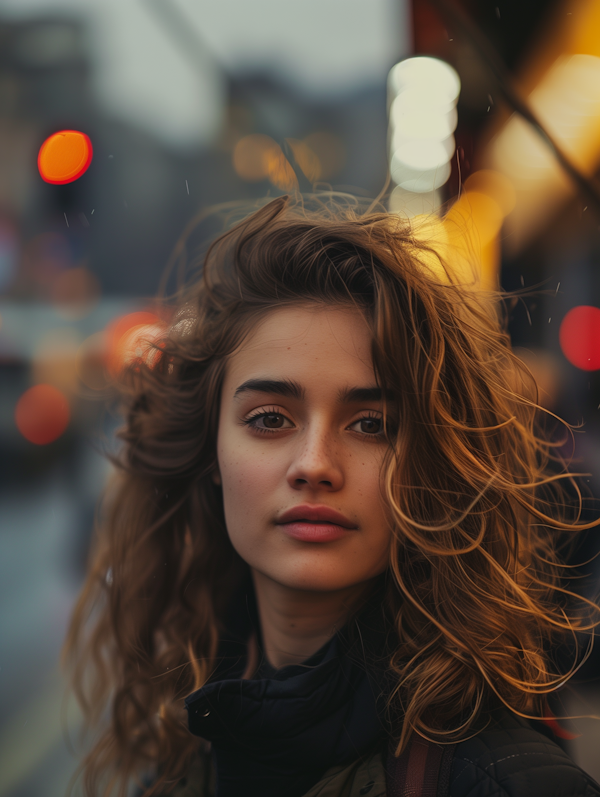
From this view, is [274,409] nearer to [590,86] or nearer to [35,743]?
[590,86]

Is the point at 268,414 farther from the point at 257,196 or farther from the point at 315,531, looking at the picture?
the point at 257,196

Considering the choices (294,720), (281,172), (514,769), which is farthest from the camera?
(281,172)

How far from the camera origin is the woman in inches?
42.2

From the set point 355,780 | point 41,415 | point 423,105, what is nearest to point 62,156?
point 423,105

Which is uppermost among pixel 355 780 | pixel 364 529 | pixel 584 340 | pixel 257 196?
pixel 257 196

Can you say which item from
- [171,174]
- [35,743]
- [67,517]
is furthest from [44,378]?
[171,174]

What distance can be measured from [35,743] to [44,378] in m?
9.32

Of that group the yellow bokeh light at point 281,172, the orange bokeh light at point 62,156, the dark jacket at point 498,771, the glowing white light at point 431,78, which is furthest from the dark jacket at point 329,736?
the glowing white light at point 431,78

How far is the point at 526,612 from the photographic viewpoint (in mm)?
1180

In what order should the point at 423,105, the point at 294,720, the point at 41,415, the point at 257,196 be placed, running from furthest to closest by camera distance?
1. the point at 41,415
2. the point at 257,196
3. the point at 423,105
4. the point at 294,720

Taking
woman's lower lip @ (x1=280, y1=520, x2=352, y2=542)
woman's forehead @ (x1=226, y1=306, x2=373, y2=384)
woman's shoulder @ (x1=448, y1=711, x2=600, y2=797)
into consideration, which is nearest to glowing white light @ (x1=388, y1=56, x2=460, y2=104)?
woman's forehead @ (x1=226, y1=306, x2=373, y2=384)

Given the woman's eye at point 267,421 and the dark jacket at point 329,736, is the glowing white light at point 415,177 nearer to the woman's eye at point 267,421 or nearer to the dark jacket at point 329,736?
Result: the woman's eye at point 267,421

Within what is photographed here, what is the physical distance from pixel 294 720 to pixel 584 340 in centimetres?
292

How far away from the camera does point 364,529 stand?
1117 millimetres
